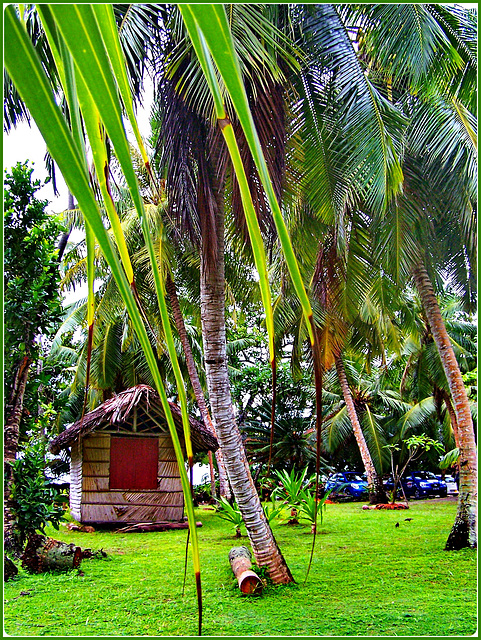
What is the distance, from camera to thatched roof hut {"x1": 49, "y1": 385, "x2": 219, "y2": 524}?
9.64 metres

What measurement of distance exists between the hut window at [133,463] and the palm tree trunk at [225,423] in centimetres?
582

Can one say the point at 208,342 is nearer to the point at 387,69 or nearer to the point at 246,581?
the point at 246,581

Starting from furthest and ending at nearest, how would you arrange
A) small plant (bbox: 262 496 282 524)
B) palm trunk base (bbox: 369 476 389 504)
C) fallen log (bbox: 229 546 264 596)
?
1. palm trunk base (bbox: 369 476 389 504)
2. small plant (bbox: 262 496 282 524)
3. fallen log (bbox: 229 546 264 596)

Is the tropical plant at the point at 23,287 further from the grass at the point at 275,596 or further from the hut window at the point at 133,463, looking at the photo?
the hut window at the point at 133,463

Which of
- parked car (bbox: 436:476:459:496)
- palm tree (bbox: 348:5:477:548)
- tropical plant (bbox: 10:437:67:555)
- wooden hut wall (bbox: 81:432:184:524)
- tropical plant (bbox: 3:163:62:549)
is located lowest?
parked car (bbox: 436:476:459:496)

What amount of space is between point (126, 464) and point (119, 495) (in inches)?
23.5

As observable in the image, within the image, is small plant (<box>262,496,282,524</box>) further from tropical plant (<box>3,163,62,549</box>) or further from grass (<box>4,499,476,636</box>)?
tropical plant (<box>3,163,62,549</box>)

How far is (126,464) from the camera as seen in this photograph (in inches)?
399

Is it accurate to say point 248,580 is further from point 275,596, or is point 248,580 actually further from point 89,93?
point 89,93

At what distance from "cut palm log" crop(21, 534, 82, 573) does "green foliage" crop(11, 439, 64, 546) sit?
50 cm

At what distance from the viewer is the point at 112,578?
17.5 feet

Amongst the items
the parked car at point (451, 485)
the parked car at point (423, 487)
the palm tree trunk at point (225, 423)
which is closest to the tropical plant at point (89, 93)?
the palm tree trunk at point (225, 423)

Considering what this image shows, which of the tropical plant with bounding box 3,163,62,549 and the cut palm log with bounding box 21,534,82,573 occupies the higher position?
the tropical plant with bounding box 3,163,62,549

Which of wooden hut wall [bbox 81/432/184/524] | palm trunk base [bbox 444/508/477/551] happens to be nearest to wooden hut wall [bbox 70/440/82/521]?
wooden hut wall [bbox 81/432/184/524]
